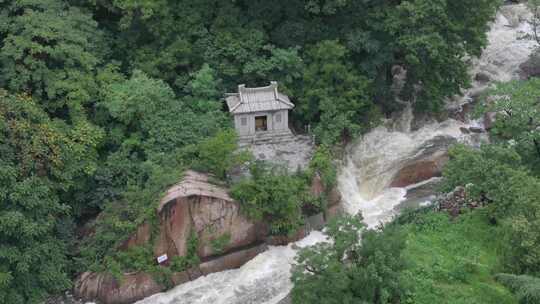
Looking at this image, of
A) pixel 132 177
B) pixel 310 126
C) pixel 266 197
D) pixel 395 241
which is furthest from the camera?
pixel 310 126

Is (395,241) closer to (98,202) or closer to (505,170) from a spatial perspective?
(505,170)

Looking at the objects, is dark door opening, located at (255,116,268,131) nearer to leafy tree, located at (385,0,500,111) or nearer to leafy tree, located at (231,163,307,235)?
leafy tree, located at (231,163,307,235)

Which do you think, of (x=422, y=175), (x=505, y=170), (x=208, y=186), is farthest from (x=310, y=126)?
(x=505, y=170)

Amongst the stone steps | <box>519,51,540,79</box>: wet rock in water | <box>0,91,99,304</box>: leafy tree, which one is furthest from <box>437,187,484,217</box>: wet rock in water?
<box>0,91,99,304</box>: leafy tree

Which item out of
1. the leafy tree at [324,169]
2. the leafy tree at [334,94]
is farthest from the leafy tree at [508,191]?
the leafy tree at [334,94]

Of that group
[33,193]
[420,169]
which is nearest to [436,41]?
[420,169]

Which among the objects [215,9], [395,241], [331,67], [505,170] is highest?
[215,9]

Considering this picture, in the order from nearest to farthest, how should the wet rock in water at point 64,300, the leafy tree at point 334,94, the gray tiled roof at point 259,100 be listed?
1. the wet rock in water at point 64,300
2. the gray tiled roof at point 259,100
3. the leafy tree at point 334,94

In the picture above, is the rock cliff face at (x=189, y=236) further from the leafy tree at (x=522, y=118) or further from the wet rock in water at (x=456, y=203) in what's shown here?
the leafy tree at (x=522, y=118)
